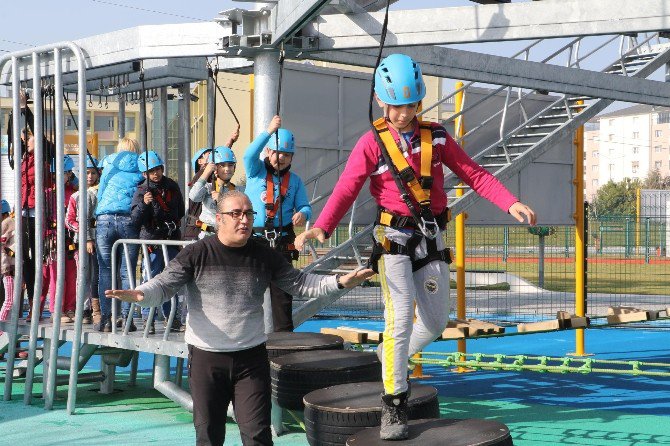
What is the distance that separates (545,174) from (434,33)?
8.76 metres

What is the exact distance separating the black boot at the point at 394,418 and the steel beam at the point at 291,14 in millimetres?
2882

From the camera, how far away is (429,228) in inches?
222

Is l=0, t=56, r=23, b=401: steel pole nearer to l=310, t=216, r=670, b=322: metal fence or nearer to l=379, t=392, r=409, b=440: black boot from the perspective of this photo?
l=379, t=392, r=409, b=440: black boot

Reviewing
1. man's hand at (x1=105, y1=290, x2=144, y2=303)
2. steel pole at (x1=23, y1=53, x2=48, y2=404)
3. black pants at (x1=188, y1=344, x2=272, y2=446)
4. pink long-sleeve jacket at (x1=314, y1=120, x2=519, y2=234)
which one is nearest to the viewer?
man's hand at (x1=105, y1=290, x2=144, y2=303)

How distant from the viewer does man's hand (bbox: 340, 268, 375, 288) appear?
204 inches

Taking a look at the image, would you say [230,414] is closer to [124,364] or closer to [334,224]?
[124,364]

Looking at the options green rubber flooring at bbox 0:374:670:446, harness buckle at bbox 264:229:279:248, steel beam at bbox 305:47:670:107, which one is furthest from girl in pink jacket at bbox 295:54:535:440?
steel beam at bbox 305:47:670:107

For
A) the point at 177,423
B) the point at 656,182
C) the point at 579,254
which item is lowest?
the point at 177,423

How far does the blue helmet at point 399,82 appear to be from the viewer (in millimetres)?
5500

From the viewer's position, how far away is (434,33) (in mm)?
7367

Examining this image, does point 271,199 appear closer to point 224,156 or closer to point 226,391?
point 224,156

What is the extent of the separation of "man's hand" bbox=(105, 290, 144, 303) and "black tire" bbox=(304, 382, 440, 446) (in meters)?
1.48

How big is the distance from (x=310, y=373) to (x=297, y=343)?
2.77ft

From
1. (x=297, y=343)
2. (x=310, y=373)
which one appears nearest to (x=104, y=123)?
(x=297, y=343)
